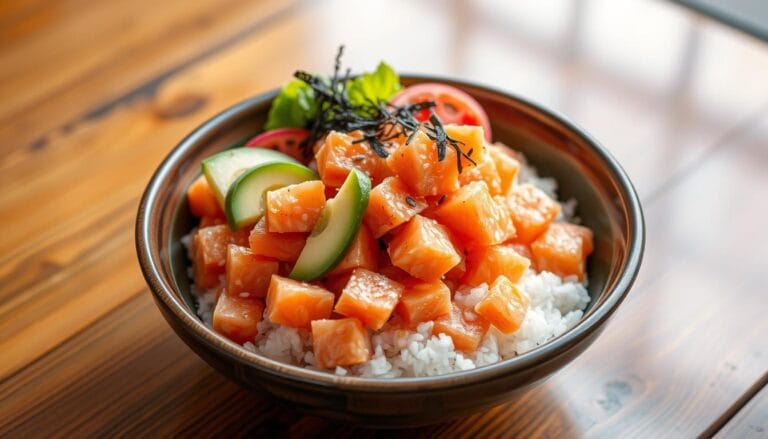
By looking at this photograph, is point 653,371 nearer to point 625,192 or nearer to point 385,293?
point 625,192

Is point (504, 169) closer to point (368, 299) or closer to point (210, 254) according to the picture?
point (368, 299)

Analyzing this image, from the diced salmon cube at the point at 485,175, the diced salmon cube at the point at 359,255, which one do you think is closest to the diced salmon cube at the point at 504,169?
the diced salmon cube at the point at 485,175

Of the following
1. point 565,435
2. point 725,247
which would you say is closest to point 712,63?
point 725,247

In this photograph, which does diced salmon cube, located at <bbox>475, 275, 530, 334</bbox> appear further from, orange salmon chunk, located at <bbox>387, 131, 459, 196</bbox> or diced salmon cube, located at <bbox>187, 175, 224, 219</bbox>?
diced salmon cube, located at <bbox>187, 175, 224, 219</bbox>

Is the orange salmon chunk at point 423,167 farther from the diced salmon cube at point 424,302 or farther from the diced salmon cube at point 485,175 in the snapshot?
the diced salmon cube at point 424,302

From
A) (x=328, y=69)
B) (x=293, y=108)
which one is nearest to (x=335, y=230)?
(x=293, y=108)

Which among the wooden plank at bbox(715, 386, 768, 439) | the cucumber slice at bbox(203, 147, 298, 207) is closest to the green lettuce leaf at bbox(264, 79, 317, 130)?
the cucumber slice at bbox(203, 147, 298, 207)
